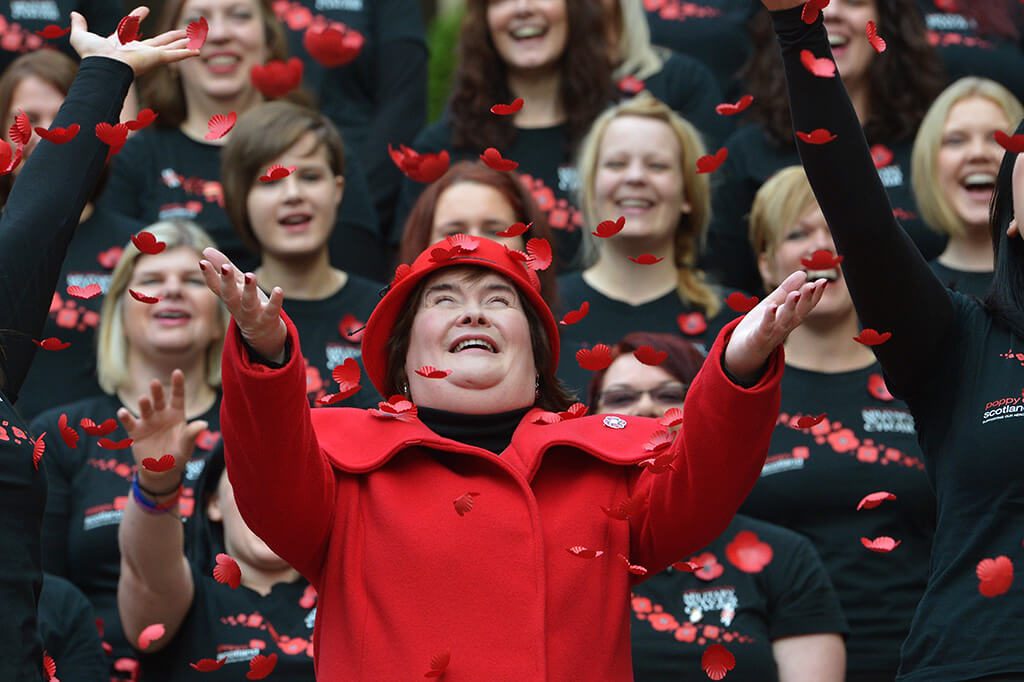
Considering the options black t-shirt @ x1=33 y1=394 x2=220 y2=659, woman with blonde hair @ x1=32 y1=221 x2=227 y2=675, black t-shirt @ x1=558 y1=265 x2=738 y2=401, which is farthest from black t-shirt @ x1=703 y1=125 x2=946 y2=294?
black t-shirt @ x1=33 y1=394 x2=220 y2=659

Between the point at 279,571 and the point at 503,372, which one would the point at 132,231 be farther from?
the point at 503,372

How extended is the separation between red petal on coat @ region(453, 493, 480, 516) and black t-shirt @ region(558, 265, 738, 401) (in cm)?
217

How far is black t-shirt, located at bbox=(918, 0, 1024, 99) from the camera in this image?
22.4 feet

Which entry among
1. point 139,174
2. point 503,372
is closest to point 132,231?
point 139,174

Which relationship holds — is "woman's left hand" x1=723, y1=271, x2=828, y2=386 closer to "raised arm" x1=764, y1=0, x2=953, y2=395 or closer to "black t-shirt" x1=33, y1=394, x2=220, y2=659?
"raised arm" x1=764, y1=0, x2=953, y2=395

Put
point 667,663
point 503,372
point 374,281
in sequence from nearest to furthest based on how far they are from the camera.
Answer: point 503,372 < point 667,663 < point 374,281

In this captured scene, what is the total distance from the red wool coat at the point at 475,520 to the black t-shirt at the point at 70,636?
1.35 m

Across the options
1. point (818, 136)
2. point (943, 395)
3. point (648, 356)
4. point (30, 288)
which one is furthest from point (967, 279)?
point (30, 288)

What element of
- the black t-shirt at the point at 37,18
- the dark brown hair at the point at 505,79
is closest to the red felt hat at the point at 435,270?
the dark brown hair at the point at 505,79

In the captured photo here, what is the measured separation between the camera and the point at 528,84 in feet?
21.2

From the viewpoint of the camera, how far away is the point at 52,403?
574 cm

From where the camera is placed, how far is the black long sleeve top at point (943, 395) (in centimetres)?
325

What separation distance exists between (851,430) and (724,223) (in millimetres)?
1351

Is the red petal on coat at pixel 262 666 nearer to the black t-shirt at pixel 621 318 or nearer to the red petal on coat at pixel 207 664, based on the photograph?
the red petal on coat at pixel 207 664
